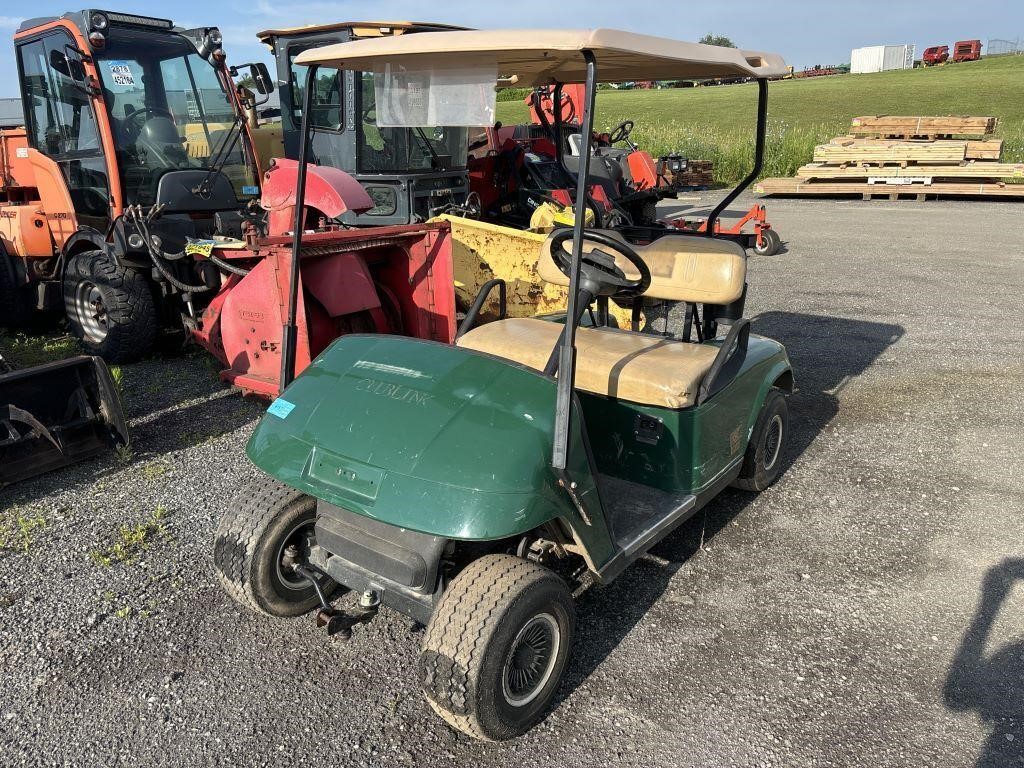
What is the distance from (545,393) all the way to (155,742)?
1.60m

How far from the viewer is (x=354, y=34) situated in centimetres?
736

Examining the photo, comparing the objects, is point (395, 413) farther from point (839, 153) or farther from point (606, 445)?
point (839, 153)

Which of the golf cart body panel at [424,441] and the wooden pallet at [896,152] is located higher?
the wooden pallet at [896,152]

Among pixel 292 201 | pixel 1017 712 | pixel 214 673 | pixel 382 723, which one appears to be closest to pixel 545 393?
pixel 382 723

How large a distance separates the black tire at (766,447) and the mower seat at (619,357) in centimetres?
47

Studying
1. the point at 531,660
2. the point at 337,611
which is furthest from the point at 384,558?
the point at 531,660

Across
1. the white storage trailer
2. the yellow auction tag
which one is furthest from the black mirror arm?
the white storage trailer

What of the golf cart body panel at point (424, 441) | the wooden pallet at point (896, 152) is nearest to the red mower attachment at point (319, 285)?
the golf cart body panel at point (424, 441)

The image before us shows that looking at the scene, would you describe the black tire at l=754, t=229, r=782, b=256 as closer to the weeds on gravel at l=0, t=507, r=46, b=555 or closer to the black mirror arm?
the black mirror arm

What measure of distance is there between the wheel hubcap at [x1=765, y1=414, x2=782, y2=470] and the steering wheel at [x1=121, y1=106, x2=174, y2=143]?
489cm

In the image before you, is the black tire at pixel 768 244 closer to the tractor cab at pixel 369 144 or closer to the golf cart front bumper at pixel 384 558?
the tractor cab at pixel 369 144

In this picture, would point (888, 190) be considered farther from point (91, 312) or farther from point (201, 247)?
point (91, 312)

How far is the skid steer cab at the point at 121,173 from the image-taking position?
5355 millimetres

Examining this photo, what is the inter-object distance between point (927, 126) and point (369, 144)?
1363 cm
